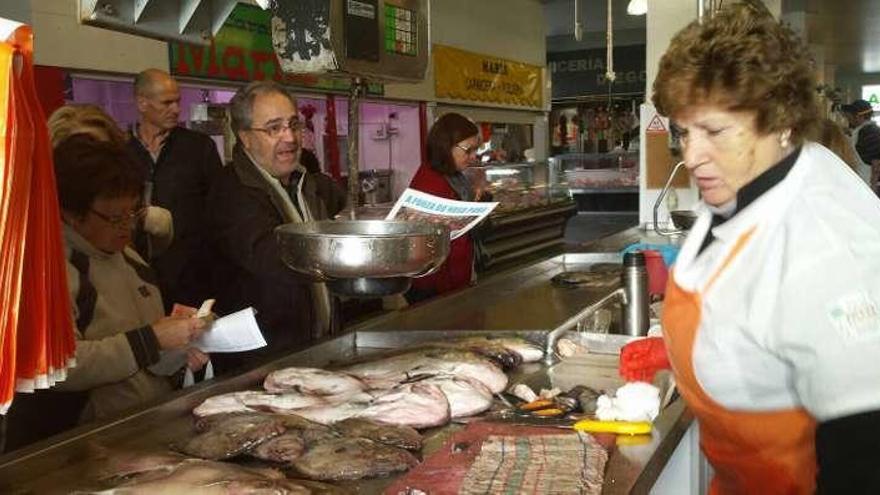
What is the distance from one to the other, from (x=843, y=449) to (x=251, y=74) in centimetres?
621

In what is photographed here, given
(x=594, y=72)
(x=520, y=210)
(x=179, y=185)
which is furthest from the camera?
(x=594, y=72)

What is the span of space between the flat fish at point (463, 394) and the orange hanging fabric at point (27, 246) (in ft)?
3.89

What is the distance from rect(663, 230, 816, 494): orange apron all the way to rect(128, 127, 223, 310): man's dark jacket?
8.92 ft

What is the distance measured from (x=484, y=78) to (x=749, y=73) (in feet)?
31.5

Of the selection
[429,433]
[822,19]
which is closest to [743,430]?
[429,433]

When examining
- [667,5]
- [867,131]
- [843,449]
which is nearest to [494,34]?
[667,5]

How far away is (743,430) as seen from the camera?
5.39ft

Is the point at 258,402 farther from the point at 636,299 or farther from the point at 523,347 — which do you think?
the point at 636,299

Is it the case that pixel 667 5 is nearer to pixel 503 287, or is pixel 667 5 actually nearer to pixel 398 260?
pixel 503 287

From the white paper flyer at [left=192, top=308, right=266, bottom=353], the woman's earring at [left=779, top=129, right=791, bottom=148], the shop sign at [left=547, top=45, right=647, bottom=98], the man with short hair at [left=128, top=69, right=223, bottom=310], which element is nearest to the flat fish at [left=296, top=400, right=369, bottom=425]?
the white paper flyer at [left=192, top=308, right=266, bottom=353]

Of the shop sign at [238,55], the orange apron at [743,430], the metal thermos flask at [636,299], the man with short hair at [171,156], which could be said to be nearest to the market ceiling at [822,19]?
the shop sign at [238,55]

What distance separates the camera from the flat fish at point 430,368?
2525 mm

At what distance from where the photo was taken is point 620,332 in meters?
3.29

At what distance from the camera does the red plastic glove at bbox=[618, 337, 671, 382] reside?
219 centimetres
